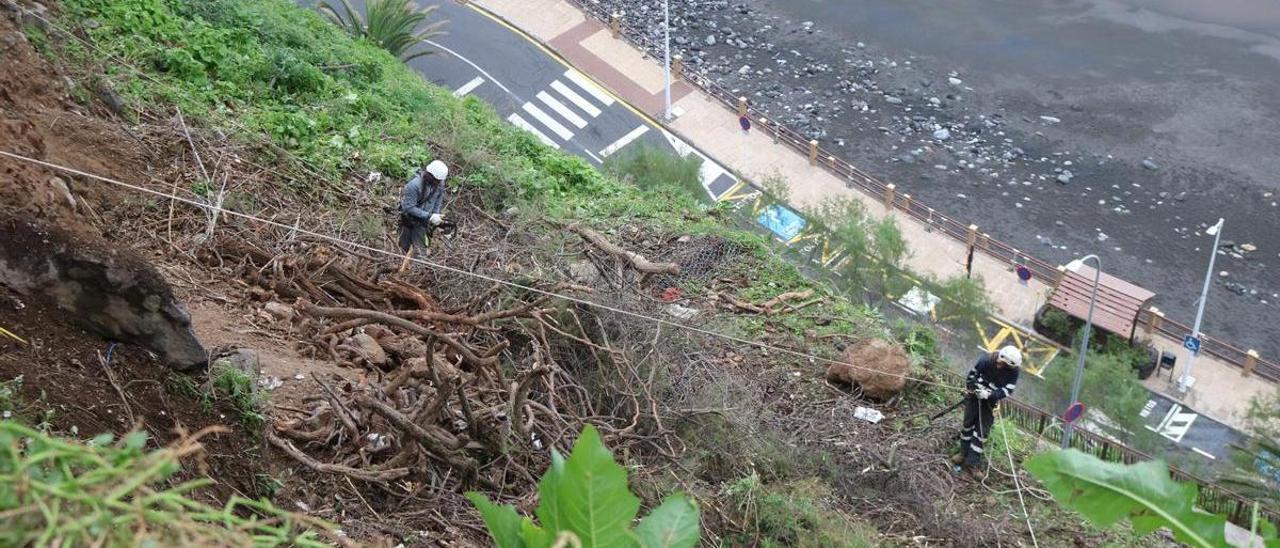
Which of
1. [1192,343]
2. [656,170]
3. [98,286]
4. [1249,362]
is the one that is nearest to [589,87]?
[656,170]

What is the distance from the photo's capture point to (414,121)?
500 inches

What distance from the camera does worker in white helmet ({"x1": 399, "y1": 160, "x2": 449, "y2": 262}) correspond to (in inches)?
339

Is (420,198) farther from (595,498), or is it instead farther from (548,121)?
(548,121)

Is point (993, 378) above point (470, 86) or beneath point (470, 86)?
above

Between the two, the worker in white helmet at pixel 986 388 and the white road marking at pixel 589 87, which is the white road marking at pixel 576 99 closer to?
the white road marking at pixel 589 87

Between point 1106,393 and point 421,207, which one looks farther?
point 1106,393

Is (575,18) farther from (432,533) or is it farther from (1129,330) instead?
(432,533)

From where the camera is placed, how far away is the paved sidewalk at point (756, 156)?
18.6 metres

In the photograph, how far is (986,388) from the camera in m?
8.56

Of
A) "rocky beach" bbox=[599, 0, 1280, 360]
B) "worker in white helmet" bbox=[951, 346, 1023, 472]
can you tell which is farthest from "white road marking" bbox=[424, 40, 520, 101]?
"worker in white helmet" bbox=[951, 346, 1023, 472]

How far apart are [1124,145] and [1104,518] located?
2217 cm

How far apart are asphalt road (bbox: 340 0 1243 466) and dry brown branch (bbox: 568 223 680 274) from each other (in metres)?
9.61

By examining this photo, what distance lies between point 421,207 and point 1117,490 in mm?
6808

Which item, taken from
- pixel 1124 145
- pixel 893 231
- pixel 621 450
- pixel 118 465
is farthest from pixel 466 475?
pixel 1124 145
